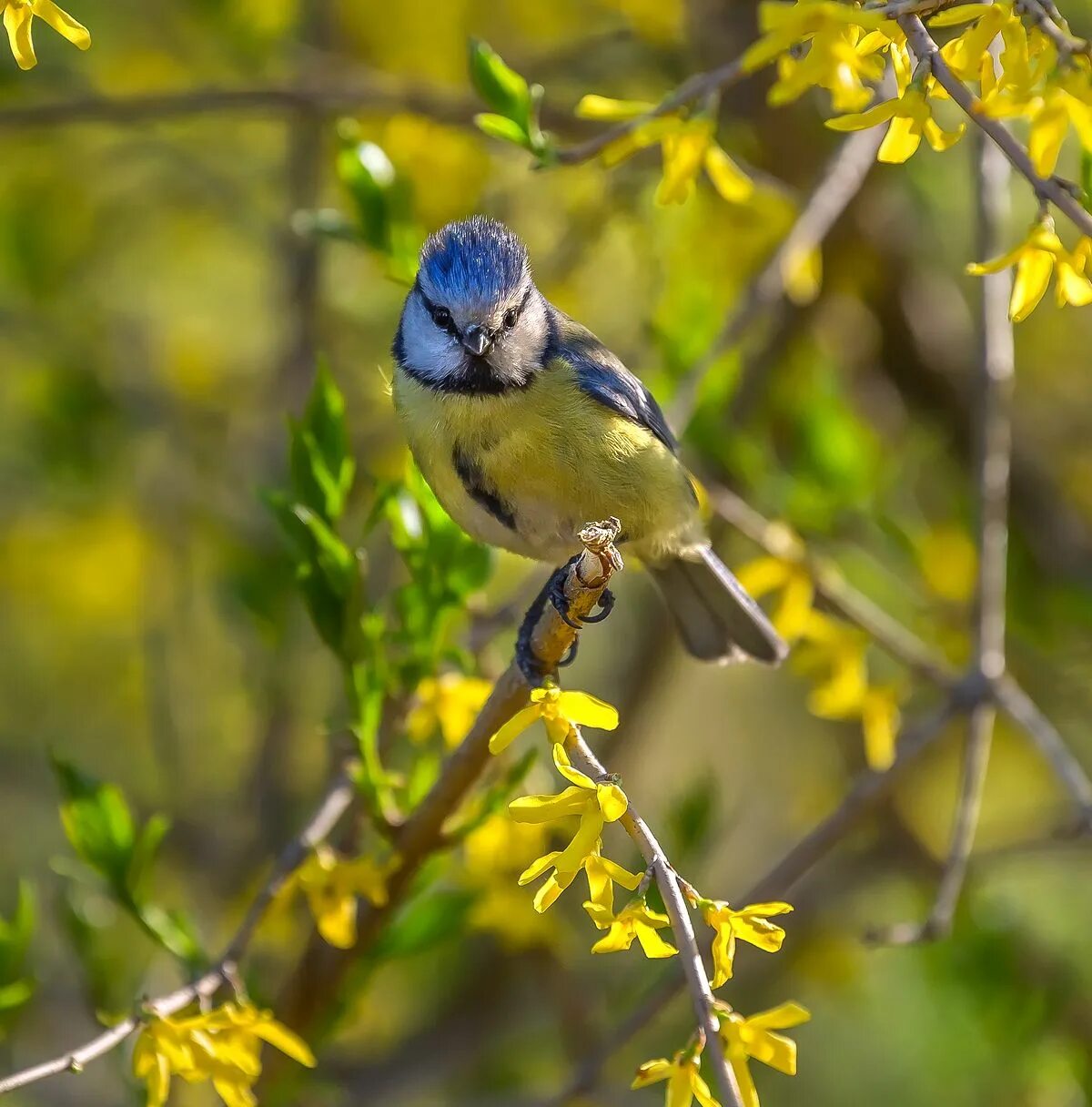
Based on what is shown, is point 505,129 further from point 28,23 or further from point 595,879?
point 595,879

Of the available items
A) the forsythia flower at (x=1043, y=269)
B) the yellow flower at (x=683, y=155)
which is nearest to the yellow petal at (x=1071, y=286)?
the forsythia flower at (x=1043, y=269)

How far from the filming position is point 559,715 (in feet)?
5.92

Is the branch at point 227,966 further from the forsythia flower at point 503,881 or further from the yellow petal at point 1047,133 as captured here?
the yellow petal at point 1047,133

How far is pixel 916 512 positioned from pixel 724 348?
150 centimetres

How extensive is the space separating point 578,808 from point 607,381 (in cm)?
117

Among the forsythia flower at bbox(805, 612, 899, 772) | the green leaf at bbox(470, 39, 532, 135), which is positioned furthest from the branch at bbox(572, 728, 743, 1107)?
the forsythia flower at bbox(805, 612, 899, 772)

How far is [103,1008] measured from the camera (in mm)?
2496

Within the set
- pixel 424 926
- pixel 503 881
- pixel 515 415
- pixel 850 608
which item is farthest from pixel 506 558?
pixel 424 926

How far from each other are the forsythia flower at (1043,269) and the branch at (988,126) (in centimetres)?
16

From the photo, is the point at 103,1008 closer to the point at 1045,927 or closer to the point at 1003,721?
the point at 1003,721

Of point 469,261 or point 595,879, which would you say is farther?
point 469,261

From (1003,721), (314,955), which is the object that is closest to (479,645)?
(314,955)

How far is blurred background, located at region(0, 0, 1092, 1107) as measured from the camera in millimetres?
3604

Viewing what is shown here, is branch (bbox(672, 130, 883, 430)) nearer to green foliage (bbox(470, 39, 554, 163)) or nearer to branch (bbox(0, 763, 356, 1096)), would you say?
green foliage (bbox(470, 39, 554, 163))
